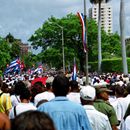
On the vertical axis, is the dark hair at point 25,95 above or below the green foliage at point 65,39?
below

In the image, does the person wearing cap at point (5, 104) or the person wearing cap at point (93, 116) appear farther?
the person wearing cap at point (5, 104)

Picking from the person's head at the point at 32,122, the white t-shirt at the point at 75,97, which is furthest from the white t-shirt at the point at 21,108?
the person's head at the point at 32,122

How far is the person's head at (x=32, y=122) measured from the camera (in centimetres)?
358

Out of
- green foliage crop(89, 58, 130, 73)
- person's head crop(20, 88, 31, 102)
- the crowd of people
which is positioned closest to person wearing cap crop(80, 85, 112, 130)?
the crowd of people

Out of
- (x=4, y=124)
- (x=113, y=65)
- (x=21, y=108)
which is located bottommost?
(x=21, y=108)

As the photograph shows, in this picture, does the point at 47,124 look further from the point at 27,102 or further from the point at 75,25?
the point at 75,25

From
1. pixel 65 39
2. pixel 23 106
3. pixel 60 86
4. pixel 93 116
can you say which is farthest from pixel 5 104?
pixel 65 39

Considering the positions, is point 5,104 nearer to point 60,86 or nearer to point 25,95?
point 25,95

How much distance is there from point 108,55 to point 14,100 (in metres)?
82.0

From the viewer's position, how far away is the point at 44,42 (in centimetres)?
8675

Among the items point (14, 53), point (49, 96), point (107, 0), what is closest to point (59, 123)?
point (49, 96)

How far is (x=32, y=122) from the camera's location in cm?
361

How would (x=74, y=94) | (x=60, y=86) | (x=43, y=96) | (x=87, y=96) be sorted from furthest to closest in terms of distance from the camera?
(x=74, y=94), (x=43, y=96), (x=87, y=96), (x=60, y=86)

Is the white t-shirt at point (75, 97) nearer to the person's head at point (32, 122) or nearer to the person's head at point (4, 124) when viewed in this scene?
the person's head at point (4, 124)
